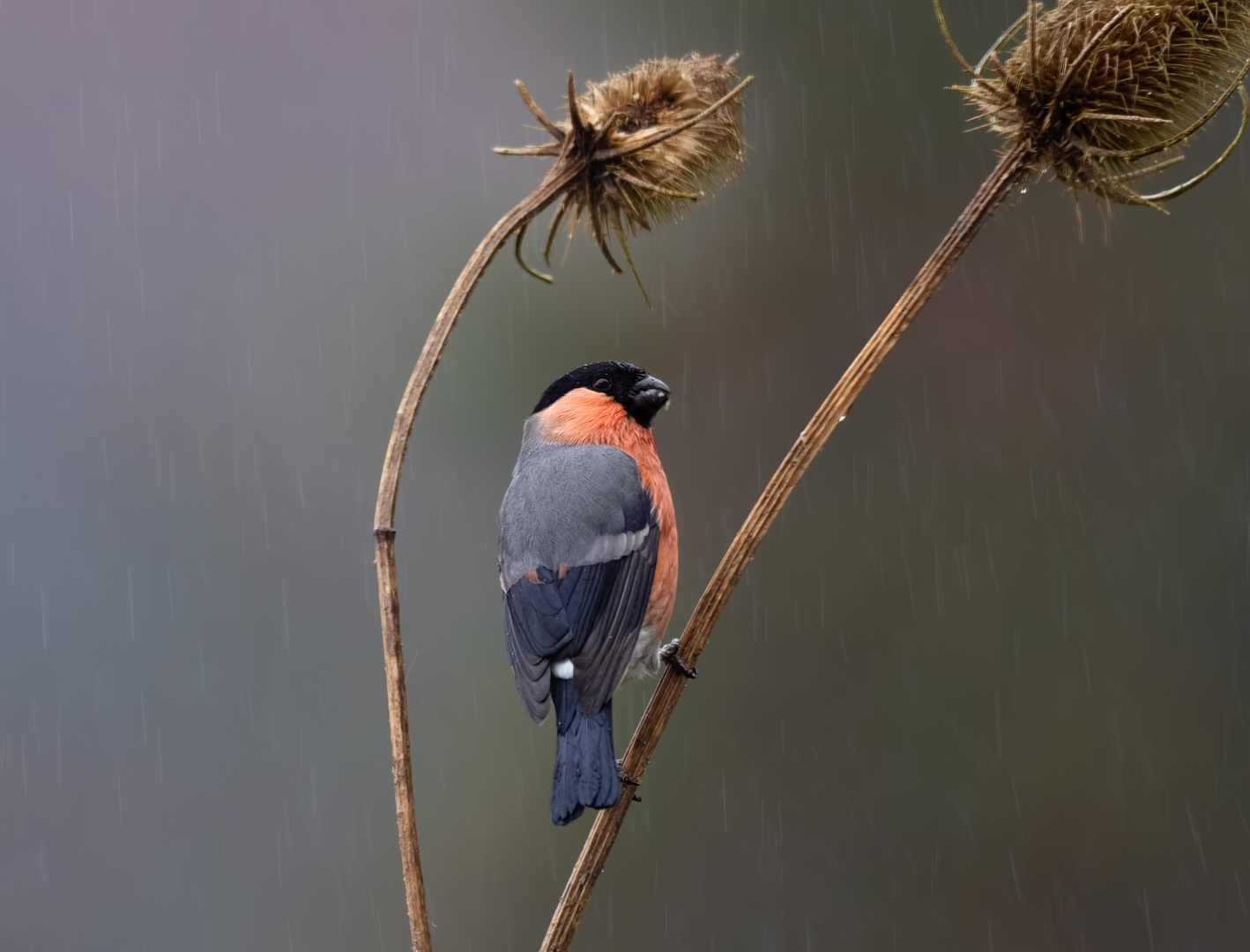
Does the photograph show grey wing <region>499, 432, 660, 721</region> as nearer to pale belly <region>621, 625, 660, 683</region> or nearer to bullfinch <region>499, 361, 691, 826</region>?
bullfinch <region>499, 361, 691, 826</region>

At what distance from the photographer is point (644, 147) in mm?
2814

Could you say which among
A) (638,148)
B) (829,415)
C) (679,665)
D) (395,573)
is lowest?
(679,665)

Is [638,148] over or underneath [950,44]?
underneath

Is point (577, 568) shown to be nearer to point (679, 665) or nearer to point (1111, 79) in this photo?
point (679, 665)

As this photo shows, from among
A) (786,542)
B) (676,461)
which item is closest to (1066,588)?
(786,542)

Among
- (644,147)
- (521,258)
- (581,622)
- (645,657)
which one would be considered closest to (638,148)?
(644,147)

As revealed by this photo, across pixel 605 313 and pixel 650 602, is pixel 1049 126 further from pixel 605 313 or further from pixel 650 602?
pixel 605 313

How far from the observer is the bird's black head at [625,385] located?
3727 mm

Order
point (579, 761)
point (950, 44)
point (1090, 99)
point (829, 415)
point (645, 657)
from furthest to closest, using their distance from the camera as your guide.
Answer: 1. point (645, 657)
2. point (1090, 99)
3. point (579, 761)
4. point (829, 415)
5. point (950, 44)

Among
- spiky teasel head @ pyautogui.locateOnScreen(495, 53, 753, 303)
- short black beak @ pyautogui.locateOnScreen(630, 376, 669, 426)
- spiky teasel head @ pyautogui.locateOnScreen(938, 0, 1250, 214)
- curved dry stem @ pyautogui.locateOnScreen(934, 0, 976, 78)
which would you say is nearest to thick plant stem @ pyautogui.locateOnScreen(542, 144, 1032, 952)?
spiky teasel head @ pyautogui.locateOnScreen(938, 0, 1250, 214)

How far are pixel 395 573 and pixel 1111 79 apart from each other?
1.94m

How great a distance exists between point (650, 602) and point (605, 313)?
13.4 feet

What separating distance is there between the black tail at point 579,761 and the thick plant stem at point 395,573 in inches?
17.8

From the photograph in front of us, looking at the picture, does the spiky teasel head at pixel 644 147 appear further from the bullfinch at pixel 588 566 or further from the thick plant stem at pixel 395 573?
the bullfinch at pixel 588 566
